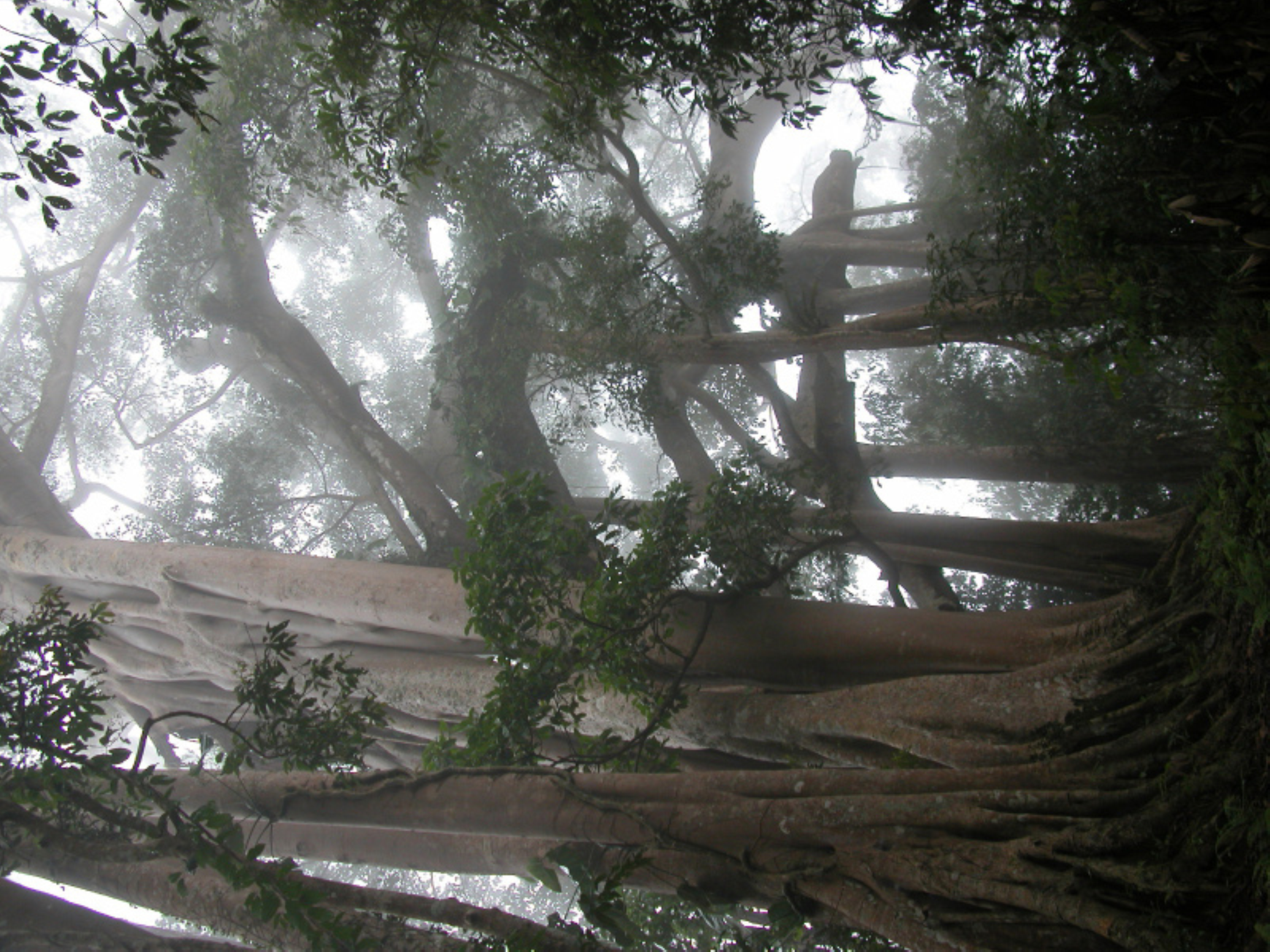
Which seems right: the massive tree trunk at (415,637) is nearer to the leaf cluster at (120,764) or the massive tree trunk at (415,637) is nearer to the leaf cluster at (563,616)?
the leaf cluster at (563,616)

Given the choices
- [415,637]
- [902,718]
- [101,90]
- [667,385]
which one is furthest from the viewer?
[667,385]

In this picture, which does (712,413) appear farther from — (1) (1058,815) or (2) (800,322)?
(1) (1058,815)

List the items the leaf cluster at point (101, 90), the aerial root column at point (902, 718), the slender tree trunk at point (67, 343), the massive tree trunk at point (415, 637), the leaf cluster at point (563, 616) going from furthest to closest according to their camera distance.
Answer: the slender tree trunk at point (67, 343), the massive tree trunk at point (415, 637), the leaf cluster at point (563, 616), the aerial root column at point (902, 718), the leaf cluster at point (101, 90)

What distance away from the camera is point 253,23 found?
6.42 m

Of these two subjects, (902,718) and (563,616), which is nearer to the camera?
(902,718)

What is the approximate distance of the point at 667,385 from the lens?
826cm

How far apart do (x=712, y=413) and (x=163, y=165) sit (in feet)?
24.8

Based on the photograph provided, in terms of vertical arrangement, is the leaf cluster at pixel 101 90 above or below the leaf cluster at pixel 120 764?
above

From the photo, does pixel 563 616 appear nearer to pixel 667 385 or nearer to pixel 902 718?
pixel 902 718

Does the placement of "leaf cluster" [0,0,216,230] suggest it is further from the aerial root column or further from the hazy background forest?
the aerial root column

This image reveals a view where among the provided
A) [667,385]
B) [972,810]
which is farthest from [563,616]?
[667,385]

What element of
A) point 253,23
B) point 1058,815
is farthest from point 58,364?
point 1058,815

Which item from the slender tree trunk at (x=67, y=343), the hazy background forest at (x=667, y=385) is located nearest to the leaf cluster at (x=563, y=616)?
the hazy background forest at (x=667, y=385)

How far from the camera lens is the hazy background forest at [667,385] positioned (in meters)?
2.87
